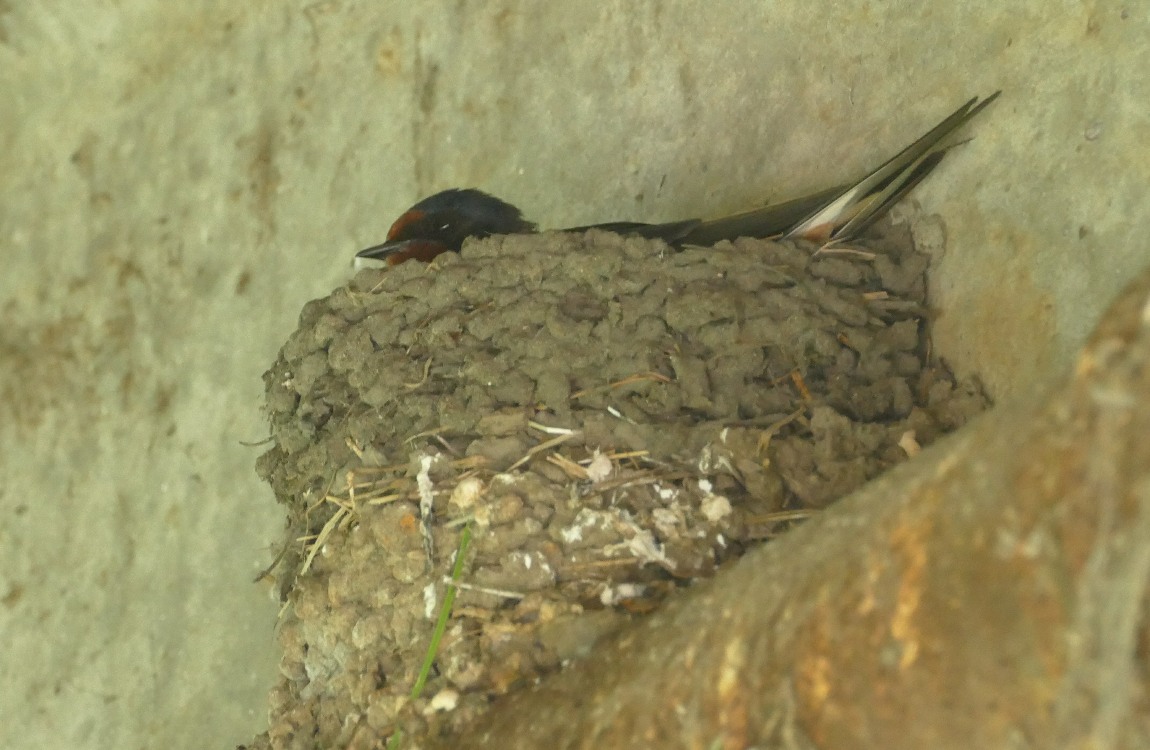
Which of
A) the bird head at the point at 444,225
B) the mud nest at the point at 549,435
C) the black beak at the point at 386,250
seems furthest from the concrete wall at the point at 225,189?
the mud nest at the point at 549,435

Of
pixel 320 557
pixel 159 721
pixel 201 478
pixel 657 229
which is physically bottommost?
pixel 159 721

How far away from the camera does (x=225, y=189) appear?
4227mm

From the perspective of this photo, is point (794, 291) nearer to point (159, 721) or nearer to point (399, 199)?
point (399, 199)

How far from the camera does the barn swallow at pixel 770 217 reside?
9.18ft

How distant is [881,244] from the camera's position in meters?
2.95

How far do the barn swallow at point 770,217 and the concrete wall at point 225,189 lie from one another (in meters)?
0.18

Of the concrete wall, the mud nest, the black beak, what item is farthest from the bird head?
the mud nest

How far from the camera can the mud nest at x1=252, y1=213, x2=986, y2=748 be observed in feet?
7.68

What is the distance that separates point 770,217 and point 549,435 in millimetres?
820

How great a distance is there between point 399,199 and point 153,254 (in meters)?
0.95

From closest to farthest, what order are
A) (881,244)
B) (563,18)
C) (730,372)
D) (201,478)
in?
(730,372) < (881,244) < (563,18) < (201,478)

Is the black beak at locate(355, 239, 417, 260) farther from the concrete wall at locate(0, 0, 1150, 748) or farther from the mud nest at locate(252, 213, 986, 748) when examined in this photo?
the concrete wall at locate(0, 0, 1150, 748)

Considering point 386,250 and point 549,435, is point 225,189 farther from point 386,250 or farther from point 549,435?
point 549,435

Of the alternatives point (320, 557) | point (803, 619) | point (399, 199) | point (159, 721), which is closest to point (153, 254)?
point (399, 199)
